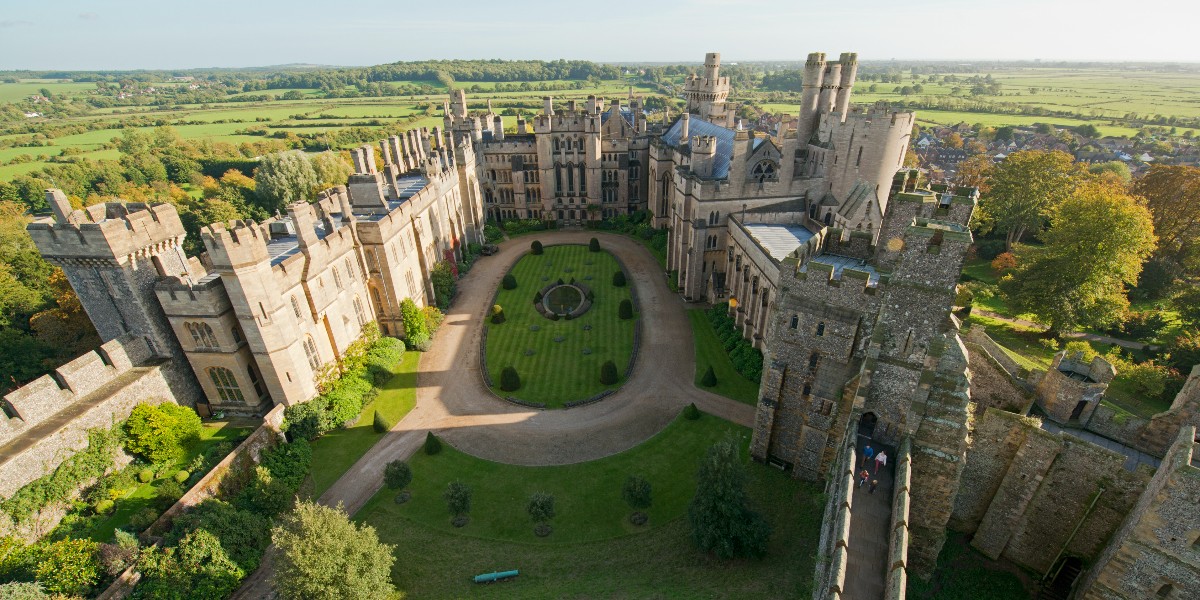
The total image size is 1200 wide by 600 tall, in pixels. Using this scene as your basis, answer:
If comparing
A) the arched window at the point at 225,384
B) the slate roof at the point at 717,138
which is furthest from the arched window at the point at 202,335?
the slate roof at the point at 717,138

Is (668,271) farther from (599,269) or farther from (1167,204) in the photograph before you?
(1167,204)

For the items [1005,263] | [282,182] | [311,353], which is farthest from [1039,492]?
[282,182]

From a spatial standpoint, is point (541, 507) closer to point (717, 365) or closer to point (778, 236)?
point (717, 365)

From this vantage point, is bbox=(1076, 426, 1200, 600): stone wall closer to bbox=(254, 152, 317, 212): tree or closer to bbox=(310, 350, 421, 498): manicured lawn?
bbox=(310, 350, 421, 498): manicured lawn

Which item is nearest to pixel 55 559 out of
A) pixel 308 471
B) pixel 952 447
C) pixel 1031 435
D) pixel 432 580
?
pixel 308 471

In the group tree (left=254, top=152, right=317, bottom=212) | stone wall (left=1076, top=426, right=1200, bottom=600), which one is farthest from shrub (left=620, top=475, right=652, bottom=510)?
tree (left=254, top=152, right=317, bottom=212)

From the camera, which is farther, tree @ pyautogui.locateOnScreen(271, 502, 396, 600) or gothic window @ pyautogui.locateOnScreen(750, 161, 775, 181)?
gothic window @ pyautogui.locateOnScreen(750, 161, 775, 181)
